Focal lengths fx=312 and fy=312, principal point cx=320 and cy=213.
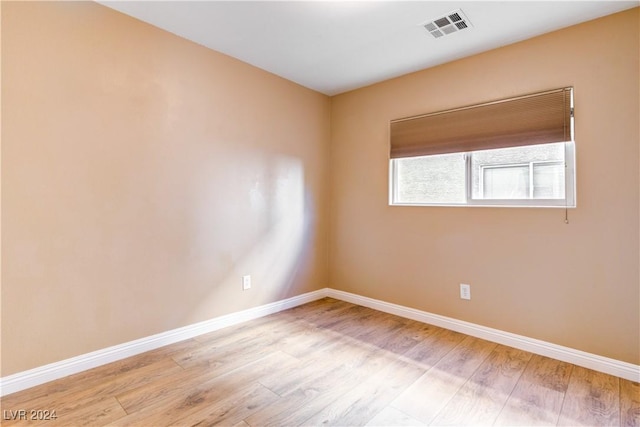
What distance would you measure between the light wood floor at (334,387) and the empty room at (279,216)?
0.06ft

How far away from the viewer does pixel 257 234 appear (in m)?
3.12

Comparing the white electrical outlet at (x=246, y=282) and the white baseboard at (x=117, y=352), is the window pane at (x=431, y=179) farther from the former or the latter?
the white baseboard at (x=117, y=352)

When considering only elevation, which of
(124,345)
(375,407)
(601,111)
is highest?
(601,111)

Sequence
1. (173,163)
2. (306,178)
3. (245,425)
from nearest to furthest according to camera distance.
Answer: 1. (245,425)
2. (173,163)
3. (306,178)

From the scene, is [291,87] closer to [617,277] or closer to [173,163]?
[173,163]

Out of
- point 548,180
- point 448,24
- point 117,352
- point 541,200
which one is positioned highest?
point 448,24

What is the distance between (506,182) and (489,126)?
19.5 inches

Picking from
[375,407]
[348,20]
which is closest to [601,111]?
[348,20]

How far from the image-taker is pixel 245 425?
160cm

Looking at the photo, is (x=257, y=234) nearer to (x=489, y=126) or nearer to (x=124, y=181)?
(x=124, y=181)

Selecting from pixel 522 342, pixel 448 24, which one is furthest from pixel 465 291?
pixel 448 24

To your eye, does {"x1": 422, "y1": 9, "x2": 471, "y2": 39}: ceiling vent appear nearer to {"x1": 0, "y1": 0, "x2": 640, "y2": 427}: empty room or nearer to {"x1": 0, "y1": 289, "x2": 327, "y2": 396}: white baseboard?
{"x1": 0, "y1": 0, "x2": 640, "y2": 427}: empty room

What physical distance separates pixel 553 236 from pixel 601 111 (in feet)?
3.03

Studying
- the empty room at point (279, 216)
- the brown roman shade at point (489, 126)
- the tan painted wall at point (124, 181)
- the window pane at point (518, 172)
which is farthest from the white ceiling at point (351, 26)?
the window pane at point (518, 172)
